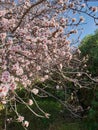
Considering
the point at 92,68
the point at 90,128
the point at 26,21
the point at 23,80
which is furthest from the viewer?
the point at 92,68

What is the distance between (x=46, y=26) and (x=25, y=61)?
78cm

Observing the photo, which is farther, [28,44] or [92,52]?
[92,52]

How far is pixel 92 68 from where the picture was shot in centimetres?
964

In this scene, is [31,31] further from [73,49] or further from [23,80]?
[73,49]

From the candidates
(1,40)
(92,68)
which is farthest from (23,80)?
(92,68)

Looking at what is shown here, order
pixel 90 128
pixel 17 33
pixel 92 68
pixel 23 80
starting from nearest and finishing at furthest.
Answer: pixel 23 80 < pixel 17 33 < pixel 90 128 < pixel 92 68

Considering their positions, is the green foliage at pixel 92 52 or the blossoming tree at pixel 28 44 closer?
the blossoming tree at pixel 28 44

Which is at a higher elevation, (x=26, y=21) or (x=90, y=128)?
(x=26, y=21)

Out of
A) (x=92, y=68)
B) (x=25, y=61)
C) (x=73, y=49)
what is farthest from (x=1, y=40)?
(x=73, y=49)

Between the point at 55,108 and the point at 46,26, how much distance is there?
303 centimetres

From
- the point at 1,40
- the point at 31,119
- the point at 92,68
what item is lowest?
the point at 31,119

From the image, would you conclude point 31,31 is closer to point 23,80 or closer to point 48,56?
point 48,56

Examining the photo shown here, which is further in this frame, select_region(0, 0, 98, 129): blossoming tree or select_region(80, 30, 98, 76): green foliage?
select_region(80, 30, 98, 76): green foliage

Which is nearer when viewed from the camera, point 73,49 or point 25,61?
point 25,61
